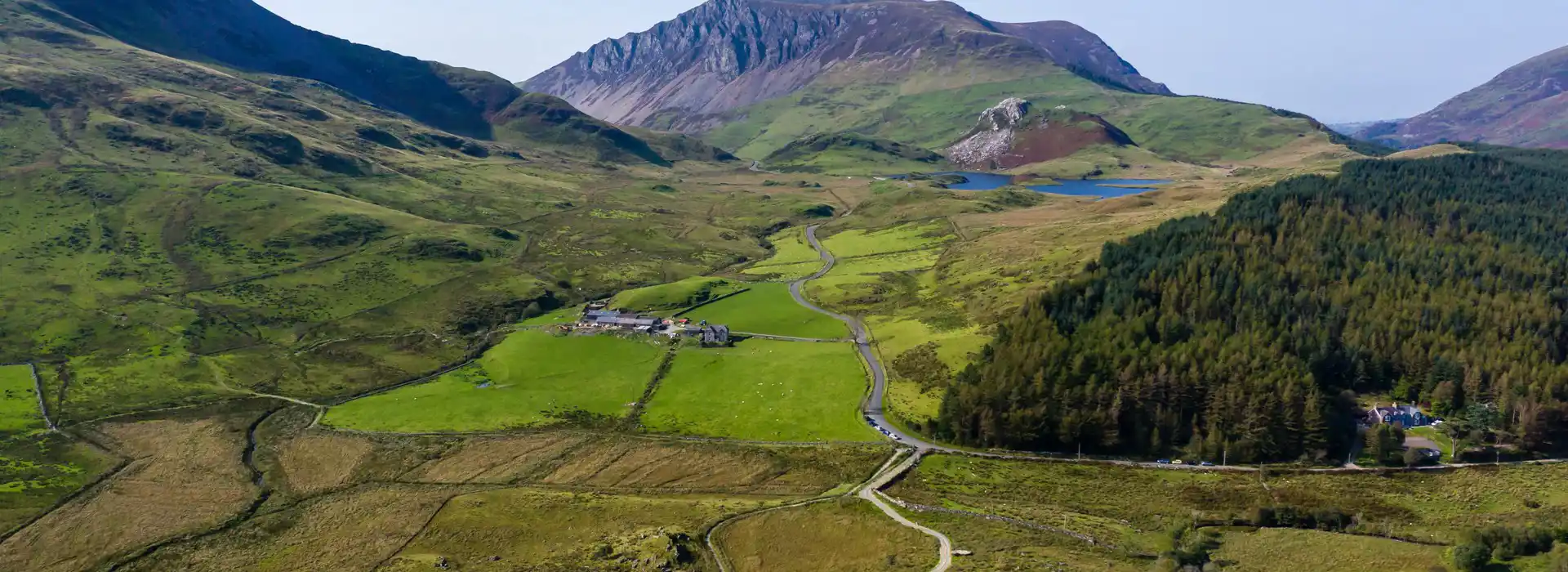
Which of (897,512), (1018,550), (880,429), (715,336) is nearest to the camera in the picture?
(1018,550)

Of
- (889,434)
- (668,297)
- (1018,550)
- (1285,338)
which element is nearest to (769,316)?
(668,297)

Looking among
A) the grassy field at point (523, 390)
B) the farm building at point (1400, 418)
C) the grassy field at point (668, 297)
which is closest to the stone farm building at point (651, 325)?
the grassy field at point (523, 390)

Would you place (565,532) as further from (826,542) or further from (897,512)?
(897,512)

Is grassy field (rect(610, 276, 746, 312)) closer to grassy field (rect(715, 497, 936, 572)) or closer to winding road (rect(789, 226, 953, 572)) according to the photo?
winding road (rect(789, 226, 953, 572))

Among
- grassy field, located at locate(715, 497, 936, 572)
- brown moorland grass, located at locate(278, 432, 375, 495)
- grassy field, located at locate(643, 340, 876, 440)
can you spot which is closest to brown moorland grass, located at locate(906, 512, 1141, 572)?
grassy field, located at locate(715, 497, 936, 572)

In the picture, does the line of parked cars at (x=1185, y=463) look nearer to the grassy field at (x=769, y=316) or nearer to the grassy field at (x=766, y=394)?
the grassy field at (x=766, y=394)

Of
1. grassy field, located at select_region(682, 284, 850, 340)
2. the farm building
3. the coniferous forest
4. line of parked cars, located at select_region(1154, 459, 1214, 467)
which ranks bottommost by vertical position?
line of parked cars, located at select_region(1154, 459, 1214, 467)
